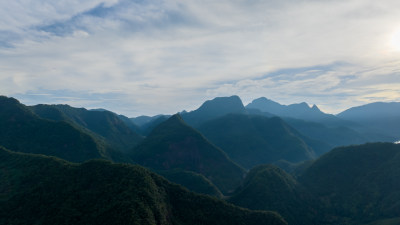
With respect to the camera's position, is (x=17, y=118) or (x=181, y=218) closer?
(x=181, y=218)

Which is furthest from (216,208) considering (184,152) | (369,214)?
(184,152)

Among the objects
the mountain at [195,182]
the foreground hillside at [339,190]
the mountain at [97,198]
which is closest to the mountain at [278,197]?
the foreground hillside at [339,190]

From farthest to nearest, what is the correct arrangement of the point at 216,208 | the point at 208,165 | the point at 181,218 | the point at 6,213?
the point at 208,165
the point at 216,208
the point at 181,218
the point at 6,213

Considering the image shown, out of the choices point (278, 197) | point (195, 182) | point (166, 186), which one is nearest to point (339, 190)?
point (278, 197)

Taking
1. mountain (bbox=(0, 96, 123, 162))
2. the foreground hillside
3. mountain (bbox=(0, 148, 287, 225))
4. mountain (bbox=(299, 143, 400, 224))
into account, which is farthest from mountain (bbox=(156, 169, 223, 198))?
mountain (bbox=(299, 143, 400, 224))

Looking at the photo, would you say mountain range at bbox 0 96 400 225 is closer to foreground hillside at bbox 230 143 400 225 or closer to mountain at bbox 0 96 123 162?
foreground hillside at bbox 230 143 400 225

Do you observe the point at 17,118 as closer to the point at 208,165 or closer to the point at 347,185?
the point at 208,165
